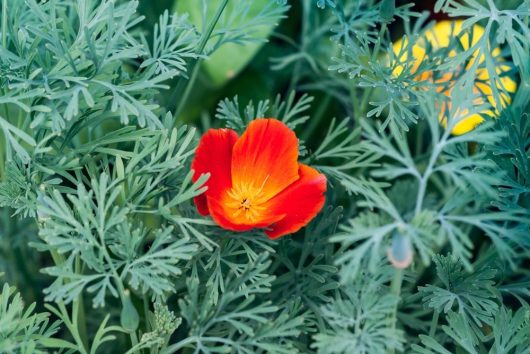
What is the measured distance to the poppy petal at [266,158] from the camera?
0.59 m

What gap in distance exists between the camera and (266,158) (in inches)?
23.6

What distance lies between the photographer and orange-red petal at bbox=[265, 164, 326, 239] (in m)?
0.56

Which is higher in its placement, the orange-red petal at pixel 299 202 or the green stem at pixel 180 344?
the orange-red petal at pixel 299 202

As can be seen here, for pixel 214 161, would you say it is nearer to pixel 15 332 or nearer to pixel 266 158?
pixel 266 158

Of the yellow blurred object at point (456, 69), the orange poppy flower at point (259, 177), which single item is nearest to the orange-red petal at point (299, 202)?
the orange poppy flower at point (259, 177)

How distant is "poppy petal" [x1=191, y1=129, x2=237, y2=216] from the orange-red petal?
0.15 ft

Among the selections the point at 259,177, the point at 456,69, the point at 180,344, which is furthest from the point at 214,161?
the point at 456,69

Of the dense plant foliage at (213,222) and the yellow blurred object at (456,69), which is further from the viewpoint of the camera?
the yellow blurred object at (456,69)

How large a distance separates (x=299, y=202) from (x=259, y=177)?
0.05m

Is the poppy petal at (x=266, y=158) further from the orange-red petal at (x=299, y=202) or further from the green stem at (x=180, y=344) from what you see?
the green stem at (x=180, y=344)

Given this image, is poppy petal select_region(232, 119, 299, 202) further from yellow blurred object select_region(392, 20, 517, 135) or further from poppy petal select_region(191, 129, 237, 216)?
yellow blurred object select_region(392, 20, 517, 135)

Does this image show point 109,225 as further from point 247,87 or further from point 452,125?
point 247,87

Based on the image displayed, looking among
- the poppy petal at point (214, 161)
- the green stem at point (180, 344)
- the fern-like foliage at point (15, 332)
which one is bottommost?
the green stem at point (180, 344)

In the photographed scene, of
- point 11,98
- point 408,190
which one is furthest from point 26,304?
point 408,190
